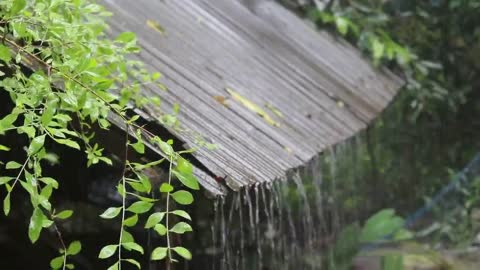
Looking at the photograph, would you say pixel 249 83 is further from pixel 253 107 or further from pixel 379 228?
pixel 379 228

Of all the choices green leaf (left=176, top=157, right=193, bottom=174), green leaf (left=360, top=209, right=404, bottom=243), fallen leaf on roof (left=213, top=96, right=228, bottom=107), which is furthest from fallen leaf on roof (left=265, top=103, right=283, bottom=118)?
green leaf (left=360, top=209, right=404, bottom=243)

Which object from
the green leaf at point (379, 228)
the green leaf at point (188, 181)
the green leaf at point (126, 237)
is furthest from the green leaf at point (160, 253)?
the green leaf at point (379, 228)

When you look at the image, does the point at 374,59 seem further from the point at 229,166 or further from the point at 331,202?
the point at 229,166

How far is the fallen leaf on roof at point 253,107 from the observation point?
3.98 meters

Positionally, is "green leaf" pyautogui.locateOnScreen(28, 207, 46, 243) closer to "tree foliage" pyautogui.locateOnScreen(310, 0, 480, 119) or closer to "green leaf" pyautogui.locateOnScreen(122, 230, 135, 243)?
"green leaf" pyautogui.locateOnScreen(122, 230, 135, 243)

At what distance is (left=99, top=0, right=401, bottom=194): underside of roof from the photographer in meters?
3.27

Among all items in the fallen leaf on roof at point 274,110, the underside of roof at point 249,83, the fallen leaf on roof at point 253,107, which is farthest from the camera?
the fallen leaf on roof at point 274,110

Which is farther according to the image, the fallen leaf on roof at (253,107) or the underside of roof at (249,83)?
the fallen leaf on roof at (253,107)

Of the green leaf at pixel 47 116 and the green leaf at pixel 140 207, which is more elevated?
the green leaf at pixel 47 116

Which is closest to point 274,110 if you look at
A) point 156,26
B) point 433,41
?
point 156,26

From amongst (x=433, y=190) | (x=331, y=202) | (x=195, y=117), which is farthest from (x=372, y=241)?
(x=195, y=117)

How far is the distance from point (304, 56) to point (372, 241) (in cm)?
303

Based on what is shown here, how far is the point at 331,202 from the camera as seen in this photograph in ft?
29.3

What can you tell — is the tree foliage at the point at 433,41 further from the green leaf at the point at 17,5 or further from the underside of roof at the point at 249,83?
the green leaf at the point at 17,5
